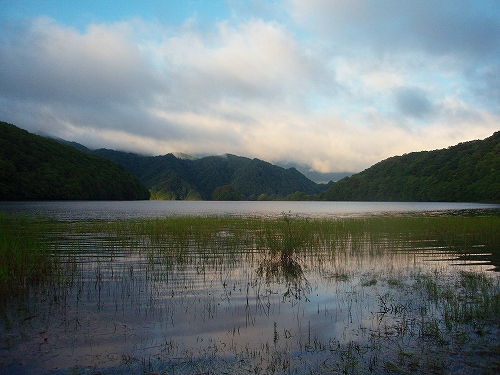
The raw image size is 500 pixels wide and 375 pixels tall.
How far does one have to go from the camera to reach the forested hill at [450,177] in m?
133

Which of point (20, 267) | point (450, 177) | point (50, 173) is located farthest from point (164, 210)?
point (450, 177)

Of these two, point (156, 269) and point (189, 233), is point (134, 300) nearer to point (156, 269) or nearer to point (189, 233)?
point (156, 269)

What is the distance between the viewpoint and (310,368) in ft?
18.9

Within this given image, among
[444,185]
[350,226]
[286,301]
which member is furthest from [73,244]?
[444,185]

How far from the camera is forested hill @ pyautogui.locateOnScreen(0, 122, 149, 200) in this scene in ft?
346

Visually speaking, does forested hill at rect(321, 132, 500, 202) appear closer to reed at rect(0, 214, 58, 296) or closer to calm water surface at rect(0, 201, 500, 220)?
calm water surface at rect(0, 201, 500, 220)

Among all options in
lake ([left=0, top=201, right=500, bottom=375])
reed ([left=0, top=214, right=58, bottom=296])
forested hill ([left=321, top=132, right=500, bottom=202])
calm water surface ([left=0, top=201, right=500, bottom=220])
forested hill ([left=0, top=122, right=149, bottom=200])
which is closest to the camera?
lake ([left=0, top=201, right=500, bottom=375])

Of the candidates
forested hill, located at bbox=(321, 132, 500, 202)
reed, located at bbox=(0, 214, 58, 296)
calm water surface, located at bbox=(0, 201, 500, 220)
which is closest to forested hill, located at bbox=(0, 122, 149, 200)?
calm water surface, located at bbox=(0, 201, 500, 220)

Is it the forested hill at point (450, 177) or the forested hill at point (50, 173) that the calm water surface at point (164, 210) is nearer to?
the forested hill at point (50, 173)

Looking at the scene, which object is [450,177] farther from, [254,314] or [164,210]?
[254,314]

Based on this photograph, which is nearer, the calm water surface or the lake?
the lake

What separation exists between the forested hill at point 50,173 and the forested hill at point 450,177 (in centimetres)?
14494

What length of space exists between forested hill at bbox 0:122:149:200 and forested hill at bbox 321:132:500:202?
476 ft

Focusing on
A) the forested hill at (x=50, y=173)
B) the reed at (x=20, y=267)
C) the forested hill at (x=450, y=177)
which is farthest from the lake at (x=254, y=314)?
the forested hill at (x=450, y=177)
